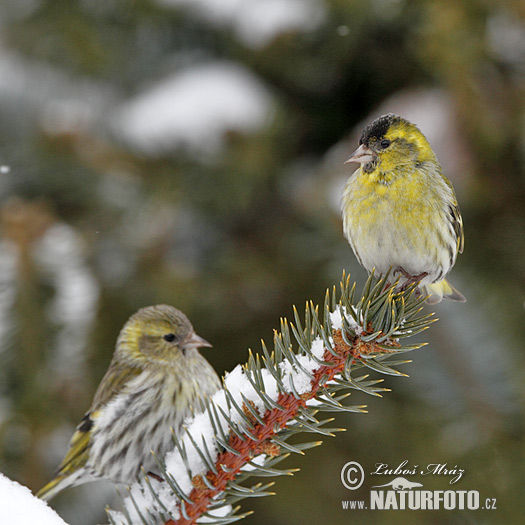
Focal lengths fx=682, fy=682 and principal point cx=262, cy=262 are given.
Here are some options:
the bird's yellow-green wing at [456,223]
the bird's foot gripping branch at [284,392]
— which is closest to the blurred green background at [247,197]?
the bird's yellow-green wing at [456,223]

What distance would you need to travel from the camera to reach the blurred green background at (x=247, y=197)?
1384 mm

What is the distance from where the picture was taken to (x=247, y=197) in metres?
1.79

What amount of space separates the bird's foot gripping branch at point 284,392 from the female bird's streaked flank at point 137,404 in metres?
0.46

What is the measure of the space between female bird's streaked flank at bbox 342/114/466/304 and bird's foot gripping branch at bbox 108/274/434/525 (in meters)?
0.16

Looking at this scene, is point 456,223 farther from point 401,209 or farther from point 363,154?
point 363,154

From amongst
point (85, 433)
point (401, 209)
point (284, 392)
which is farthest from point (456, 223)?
point (85, 433)

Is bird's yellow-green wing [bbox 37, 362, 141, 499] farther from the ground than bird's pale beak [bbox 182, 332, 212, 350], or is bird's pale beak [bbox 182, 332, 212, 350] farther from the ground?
bird's pale beak [bbox 182, 332, 212, 350]

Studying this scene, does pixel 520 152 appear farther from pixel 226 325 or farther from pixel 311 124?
pixel 226 325

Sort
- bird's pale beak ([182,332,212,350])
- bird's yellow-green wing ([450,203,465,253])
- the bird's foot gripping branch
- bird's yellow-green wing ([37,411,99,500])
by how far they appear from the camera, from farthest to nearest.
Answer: bird's yellow-green wing ([37,411,99,500]), bird's pale beak ([182,332,212,350]), bird's yellow-green wing ([450,203,465,253]), the bird's foot gripping branch

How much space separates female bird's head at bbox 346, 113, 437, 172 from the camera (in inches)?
36.9

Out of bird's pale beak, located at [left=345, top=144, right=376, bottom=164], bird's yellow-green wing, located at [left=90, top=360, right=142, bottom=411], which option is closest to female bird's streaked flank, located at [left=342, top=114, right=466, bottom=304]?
bird's pale beak, located at [left=345, top=144, right=376, bottom=164]

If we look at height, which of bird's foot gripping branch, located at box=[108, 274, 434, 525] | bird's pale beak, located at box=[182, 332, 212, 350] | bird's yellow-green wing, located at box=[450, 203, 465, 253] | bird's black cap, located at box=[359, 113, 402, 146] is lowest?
bird's foot gripping branch, located at box=[108, 274, 434, 525]

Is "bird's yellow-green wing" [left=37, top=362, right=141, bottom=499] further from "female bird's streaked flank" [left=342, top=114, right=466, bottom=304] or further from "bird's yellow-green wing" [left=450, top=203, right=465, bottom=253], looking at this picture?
"bird's yellow-green wing" [left=450, top=203, right=465, bottom=253]

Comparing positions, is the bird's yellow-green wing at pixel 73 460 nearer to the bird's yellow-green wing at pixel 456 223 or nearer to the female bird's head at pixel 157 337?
the female bird's head at pixel 157 337
